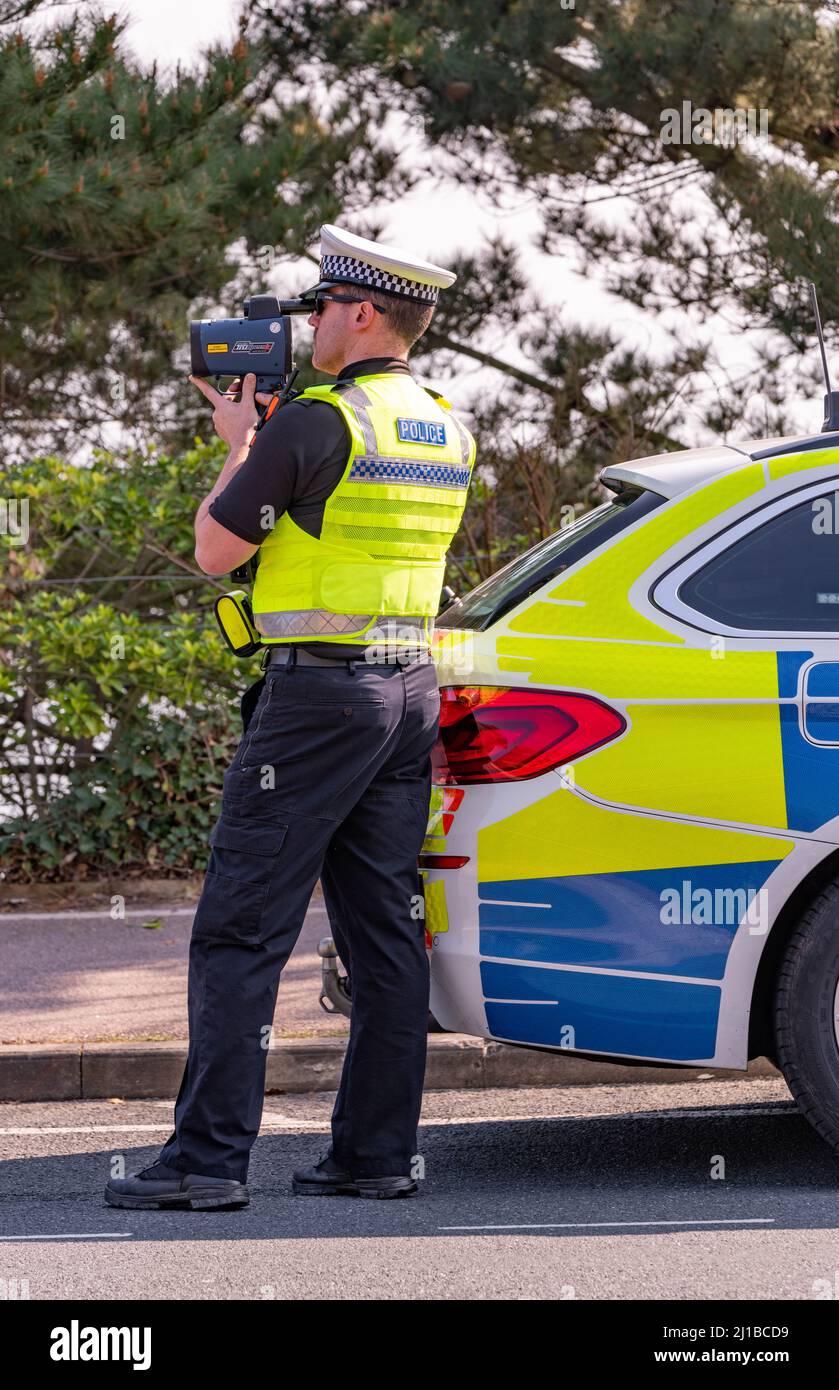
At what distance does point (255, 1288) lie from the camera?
3.53m

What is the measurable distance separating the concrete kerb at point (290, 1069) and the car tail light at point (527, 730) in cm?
166

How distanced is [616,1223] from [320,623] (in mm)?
1459

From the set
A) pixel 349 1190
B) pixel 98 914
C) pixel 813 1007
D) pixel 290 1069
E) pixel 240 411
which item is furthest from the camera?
pixel 98 914

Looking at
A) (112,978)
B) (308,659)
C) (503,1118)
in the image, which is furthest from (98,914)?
(308,659)

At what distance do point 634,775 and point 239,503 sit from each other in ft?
3.46

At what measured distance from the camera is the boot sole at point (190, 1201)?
161 inches

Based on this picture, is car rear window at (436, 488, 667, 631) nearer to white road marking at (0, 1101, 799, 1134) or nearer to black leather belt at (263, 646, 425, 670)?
black leather belt at (263, 646, 425, 670)

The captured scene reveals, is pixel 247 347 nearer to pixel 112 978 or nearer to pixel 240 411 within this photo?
pixel 240 411

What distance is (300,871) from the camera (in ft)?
13.4

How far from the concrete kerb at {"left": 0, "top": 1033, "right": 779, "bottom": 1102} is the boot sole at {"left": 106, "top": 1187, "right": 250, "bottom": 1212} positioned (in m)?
1.38

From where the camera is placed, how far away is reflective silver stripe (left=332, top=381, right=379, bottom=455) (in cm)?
404

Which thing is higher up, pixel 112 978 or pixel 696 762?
pixel 696 762

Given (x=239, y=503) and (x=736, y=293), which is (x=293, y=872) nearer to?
(x=239, y=503)

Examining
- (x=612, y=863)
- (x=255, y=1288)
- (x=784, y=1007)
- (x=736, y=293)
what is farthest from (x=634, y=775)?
(x=736, y=293)
